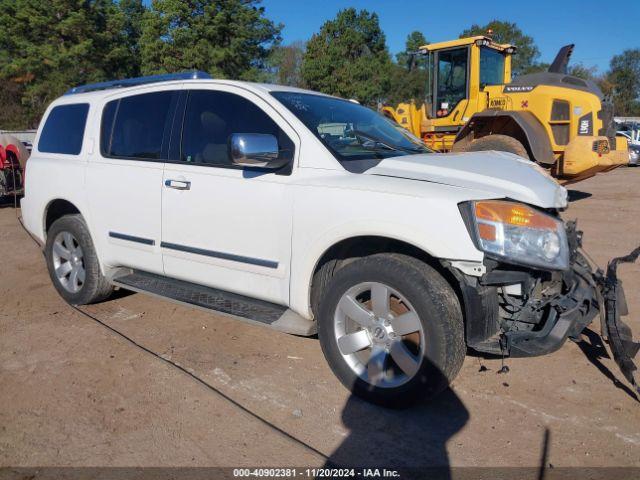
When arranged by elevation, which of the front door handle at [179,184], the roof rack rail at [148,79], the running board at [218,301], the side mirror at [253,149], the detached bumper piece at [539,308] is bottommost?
the running board at [218,301]

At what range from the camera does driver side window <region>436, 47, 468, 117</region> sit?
1090 cm

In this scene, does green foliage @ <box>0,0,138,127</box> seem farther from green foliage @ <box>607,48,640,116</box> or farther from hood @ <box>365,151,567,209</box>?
green foliage @ <box>607,48,640,116</box>

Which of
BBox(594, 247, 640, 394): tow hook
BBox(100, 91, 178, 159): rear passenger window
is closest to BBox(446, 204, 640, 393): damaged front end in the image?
BBox(594, 247, 640, 394): tow hook

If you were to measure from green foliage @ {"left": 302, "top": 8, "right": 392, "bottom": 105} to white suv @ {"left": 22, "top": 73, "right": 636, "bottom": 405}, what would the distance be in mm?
38979

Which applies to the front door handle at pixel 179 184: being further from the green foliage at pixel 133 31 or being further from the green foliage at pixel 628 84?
the green foliage at pixel 628 84

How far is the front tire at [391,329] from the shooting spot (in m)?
2.89

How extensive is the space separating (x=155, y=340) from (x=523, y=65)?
177ft

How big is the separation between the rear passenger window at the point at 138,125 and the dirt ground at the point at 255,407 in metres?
1.45

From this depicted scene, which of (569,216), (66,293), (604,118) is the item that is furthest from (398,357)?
(604,118)

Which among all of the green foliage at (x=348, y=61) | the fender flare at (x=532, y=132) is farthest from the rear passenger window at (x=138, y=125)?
the green foliage at (x=348, y=61)

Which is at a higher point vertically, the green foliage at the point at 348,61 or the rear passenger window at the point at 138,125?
the green foliage at the point at 348,61

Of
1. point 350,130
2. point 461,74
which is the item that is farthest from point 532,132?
point 350,130

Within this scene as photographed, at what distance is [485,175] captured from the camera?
3150 mm

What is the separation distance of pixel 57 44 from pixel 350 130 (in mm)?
39299
